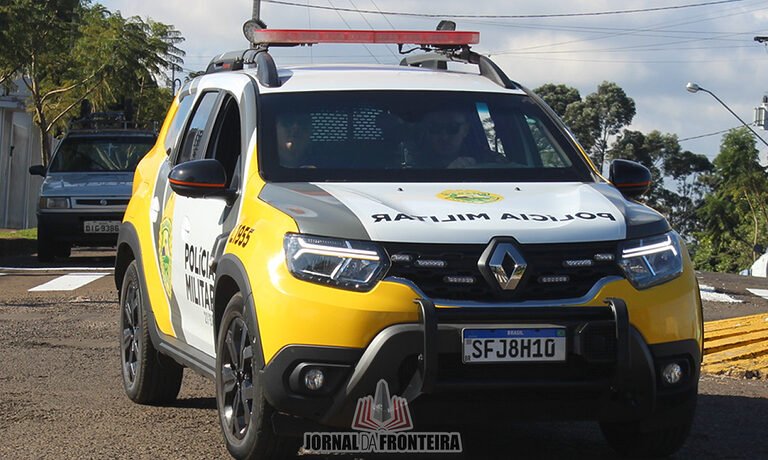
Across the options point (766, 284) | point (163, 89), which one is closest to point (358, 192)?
point (766, 284)

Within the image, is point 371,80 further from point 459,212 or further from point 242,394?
point 242,394

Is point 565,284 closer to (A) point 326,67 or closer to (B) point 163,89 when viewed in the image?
(A) point 326,67

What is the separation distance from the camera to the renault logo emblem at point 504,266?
5.34m

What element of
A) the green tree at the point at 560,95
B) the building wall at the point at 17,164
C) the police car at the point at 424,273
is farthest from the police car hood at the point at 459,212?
the green tree at the point at 560,95

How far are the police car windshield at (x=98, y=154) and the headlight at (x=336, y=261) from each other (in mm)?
15972

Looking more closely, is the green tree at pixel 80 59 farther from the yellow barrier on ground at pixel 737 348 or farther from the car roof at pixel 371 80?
the car roof at pixel 371 80

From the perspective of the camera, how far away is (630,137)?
8119 centimetres

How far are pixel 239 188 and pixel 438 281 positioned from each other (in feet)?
4.37

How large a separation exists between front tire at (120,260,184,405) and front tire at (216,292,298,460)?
5.28 ft

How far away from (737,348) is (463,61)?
3.67 meters

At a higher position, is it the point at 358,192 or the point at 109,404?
the point at 358,192

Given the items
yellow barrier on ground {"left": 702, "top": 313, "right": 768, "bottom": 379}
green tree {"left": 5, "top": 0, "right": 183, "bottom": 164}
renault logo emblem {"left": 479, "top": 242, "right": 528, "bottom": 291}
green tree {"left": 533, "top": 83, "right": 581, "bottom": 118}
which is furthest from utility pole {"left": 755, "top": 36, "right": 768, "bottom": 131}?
renault logo emblem {"left": 479, "top": 242, "right": 528, "bottom": 291}

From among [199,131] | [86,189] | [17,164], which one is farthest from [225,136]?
[17,164]

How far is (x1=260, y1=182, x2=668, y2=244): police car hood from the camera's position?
5418mm
